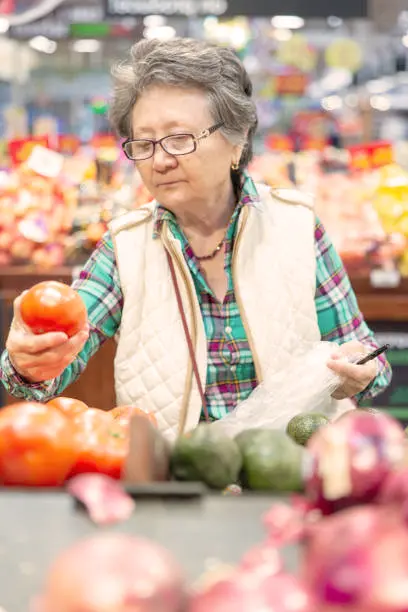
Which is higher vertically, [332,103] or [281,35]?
[281,35]

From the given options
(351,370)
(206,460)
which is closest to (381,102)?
(351,370)

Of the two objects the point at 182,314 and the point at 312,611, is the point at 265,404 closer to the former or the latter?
the point at 182,314

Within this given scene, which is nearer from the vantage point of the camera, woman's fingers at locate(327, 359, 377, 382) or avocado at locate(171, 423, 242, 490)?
avocado at locate(171, 423, 242, 490)

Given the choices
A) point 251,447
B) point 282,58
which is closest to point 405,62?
point 282,58

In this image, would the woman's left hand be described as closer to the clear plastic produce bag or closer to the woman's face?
the clear plastic produce bag

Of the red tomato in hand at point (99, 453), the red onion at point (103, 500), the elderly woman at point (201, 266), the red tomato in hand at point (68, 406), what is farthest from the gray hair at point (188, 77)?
the red onion at point (103, 500)

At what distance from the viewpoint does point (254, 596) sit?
0.79 metres

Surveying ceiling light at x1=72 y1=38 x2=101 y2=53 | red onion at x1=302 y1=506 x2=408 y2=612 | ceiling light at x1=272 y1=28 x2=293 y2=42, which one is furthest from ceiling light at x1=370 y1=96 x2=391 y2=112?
red onion at x1=302 y1=506 x2=408 y2=612

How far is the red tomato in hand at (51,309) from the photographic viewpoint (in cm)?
173

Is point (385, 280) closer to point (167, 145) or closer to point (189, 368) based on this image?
point (189, 368)

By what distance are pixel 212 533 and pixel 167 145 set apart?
144cm

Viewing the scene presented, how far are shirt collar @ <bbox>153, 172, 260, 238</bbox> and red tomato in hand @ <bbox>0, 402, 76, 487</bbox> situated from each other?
1.29m

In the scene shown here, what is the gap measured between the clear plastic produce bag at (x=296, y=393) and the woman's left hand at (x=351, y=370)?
0.08ft

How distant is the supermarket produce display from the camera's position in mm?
788
